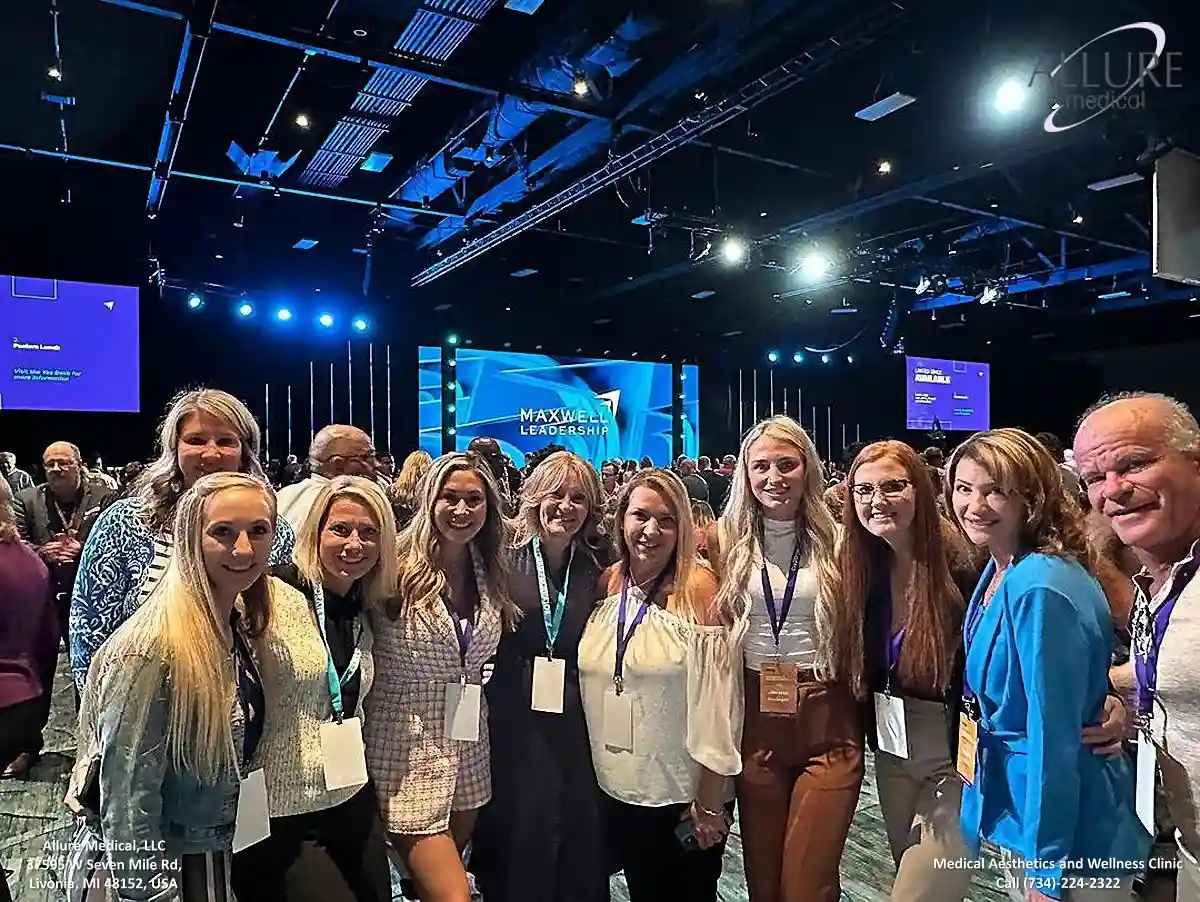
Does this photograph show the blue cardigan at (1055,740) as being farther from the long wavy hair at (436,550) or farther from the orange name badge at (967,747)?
the long wavy hair at (436,550)

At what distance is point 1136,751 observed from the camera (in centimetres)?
169

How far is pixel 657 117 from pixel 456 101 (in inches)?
63.2

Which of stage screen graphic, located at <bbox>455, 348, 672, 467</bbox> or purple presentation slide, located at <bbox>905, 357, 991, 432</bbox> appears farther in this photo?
purple presentation slide, located at <bbox>905, 357, 991, 432</bbox>

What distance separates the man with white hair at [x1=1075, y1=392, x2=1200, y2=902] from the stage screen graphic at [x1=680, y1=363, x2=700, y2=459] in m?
13.7

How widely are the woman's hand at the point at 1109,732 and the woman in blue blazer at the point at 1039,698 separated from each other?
0.07 ft

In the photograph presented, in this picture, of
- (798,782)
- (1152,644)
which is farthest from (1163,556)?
(798,782)

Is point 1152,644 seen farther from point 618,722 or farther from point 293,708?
point 293,708

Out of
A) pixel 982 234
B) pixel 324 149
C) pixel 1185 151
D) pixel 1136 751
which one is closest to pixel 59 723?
pixel 324 149

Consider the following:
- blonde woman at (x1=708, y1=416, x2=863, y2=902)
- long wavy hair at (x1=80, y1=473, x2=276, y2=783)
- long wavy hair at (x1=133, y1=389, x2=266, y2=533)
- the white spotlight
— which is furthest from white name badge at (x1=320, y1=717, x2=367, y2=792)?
the white spotlight

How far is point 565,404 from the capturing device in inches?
539

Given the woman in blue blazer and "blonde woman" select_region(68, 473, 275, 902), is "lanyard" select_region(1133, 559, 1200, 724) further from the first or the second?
"blonde woman" select_region(68, 473, 275, 902)

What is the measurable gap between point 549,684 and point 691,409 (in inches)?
528

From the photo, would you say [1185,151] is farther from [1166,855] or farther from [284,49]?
[284,49]

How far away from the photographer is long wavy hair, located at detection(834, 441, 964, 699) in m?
2.14
